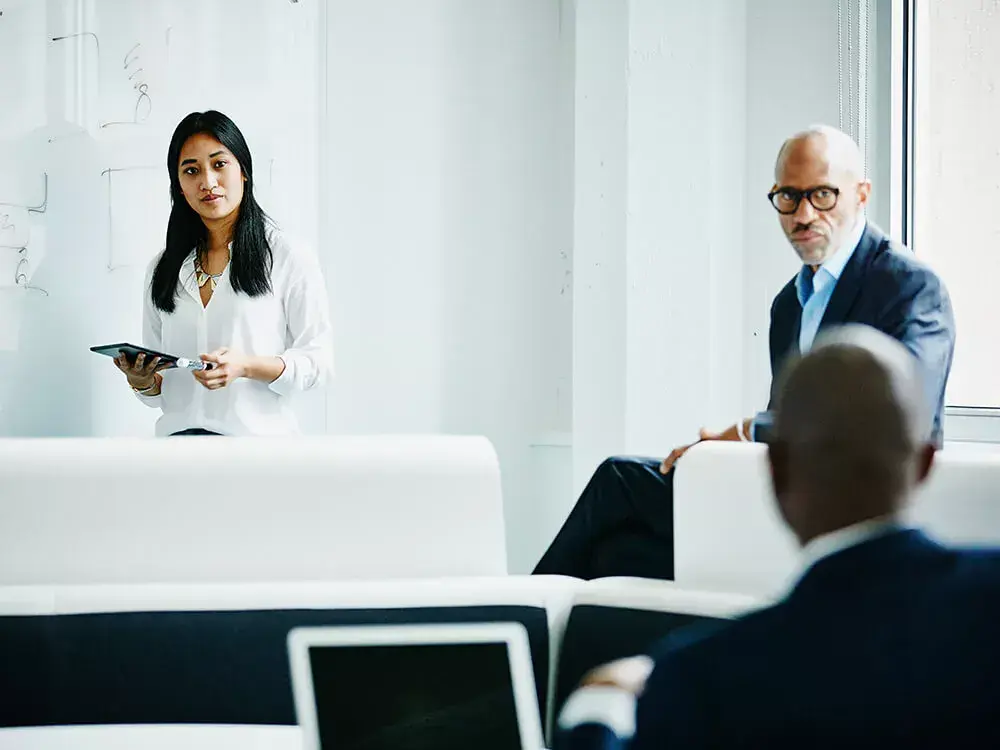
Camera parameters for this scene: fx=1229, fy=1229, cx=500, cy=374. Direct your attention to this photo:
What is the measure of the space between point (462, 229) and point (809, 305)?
1.90 m

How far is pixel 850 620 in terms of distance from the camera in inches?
31.3

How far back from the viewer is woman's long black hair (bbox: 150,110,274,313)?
116 inches

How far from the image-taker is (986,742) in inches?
30.5

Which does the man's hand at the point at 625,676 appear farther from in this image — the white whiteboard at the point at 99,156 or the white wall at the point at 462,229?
the white wall at the point at 462,229

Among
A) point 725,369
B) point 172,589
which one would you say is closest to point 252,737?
point 172,589

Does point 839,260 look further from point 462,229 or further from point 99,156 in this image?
point 99,156

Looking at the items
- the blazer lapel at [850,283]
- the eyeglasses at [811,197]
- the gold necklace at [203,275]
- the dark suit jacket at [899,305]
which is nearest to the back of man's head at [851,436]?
the dark suit jacket at [899,305]

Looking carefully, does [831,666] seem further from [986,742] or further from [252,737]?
[252,737]

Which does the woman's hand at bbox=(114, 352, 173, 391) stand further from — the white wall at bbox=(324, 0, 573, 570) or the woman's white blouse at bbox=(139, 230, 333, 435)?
the white wall at bbox=(324, 0, 573, 570)

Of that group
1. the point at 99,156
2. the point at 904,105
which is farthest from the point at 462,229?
the point at 904,105

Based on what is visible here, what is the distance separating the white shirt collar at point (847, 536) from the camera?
0.83m

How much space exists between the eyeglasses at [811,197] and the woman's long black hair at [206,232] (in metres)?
1.22

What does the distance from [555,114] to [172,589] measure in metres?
2.82

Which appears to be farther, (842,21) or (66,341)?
(842,21)
